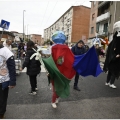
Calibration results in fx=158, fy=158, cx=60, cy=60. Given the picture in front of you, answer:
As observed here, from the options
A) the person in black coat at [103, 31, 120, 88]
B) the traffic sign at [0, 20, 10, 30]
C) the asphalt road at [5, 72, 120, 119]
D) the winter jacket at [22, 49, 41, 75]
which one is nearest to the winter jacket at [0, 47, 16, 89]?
the asphalt road at [5, 72, 120, 119]

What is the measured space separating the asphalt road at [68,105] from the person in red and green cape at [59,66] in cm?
36

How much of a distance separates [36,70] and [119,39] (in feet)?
8.93

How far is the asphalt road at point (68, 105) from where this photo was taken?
3449 millimetres

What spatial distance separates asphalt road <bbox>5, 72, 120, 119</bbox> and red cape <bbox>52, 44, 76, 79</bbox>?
82cm

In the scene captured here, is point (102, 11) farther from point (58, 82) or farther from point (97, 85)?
point (58, 82)

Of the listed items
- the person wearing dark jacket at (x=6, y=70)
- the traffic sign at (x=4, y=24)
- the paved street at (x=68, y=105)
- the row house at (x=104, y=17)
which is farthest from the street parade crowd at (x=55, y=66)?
the row house at (x=104, y=17)

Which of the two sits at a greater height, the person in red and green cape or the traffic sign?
the traffic sign

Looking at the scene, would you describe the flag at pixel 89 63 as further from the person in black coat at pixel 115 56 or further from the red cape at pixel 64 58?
the person in black coat at pixel 115 56

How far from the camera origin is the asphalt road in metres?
3.45

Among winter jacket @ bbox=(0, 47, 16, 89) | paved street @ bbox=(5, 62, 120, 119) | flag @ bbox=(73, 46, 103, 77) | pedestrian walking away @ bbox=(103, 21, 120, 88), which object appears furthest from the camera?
pedestrian walking away @ bbox=(103, 21, 120, 88)

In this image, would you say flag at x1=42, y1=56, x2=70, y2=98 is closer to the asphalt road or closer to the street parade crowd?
the street parade crowd

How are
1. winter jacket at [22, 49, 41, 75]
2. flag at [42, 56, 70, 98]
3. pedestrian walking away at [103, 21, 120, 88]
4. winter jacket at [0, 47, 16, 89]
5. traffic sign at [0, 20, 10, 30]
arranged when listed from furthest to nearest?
traffic sign at [0, 20, 10, 30] → pedestrian walking away at [103, 21, 120, 88] → winter jacket at [22, 49, 41, 75] → flag at [42, 56, 70, 98] → winter jacket at [0, 47, 16, 89]

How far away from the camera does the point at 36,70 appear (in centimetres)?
470

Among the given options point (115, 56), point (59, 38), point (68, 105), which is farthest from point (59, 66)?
point (115, 56)
